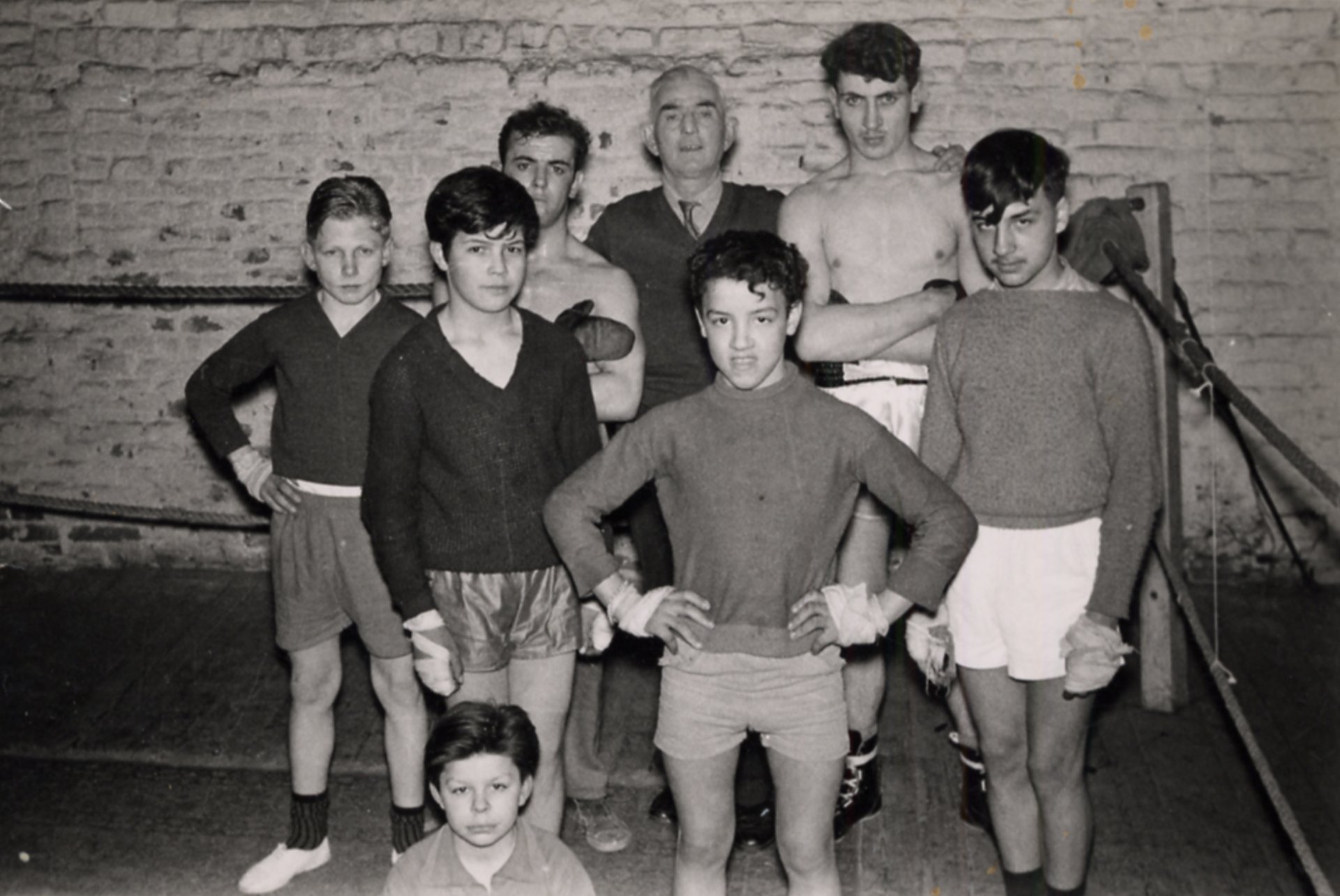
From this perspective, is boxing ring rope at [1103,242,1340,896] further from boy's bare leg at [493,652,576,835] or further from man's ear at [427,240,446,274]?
man's ear at [427,240,446,274]

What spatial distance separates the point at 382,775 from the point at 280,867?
63cm

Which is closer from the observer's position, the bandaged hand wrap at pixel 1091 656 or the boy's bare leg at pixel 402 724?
the bandaged hand wrap at pixel 1091 656

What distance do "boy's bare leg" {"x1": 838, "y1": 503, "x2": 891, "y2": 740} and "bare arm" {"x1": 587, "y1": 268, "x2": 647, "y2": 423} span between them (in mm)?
618

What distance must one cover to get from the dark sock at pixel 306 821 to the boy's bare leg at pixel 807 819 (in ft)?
4.22

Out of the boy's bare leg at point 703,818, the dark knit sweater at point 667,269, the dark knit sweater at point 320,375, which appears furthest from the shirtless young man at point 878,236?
the dark knit sweater at point 320,375

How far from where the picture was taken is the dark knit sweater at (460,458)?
2.61 m

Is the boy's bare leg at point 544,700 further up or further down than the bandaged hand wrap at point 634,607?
further down

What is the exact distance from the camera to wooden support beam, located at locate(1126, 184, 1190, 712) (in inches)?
154

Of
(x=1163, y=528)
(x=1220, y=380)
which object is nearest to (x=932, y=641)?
(x=1220, y=380)

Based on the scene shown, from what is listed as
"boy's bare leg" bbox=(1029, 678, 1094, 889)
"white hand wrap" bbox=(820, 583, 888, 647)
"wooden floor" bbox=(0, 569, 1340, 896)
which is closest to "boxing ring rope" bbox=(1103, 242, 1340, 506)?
"boy's bare leg" bbox=(1029, 678, 1094, 889)

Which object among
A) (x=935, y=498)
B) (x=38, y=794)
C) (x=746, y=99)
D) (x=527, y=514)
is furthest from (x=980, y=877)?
(x=746, y=99)

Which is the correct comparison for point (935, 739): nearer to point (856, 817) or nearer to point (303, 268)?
point (856, 817)

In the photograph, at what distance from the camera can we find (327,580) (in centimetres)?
306

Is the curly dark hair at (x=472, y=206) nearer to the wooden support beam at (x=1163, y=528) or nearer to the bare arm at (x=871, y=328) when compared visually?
the bare arm at (x=871, y=328)
